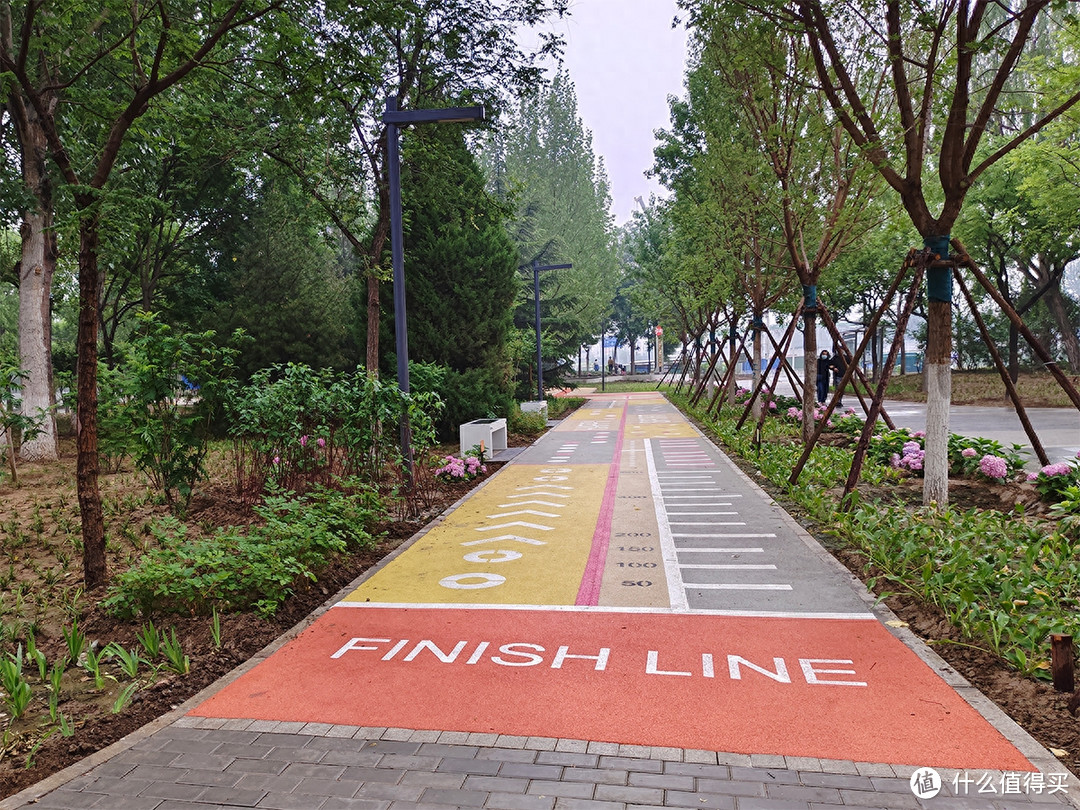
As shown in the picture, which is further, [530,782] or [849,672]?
[849,672]

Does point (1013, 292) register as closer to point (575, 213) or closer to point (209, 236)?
point (575, 213)

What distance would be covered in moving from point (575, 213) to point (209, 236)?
29.6 meters

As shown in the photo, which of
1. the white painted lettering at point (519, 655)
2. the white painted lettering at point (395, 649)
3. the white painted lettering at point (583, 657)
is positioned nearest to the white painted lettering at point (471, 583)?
the white painted lettering at point (395, 649)

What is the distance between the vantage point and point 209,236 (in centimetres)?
2034

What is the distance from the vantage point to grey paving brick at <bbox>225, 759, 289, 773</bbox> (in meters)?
3.05

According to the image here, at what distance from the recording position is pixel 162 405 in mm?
7527

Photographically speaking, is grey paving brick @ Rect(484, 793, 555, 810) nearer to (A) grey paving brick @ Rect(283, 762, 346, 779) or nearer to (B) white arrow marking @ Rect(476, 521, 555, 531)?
(A) grey paving brick @ Rect(283, 762, 346, 779)

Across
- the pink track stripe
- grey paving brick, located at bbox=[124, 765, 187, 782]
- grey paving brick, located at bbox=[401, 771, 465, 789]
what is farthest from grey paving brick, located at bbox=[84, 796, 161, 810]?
the pink track stripe

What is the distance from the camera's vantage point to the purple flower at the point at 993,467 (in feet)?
25.7

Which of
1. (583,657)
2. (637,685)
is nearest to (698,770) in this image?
(637,685)

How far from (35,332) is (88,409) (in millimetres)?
10096

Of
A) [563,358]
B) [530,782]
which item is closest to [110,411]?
[530,782]

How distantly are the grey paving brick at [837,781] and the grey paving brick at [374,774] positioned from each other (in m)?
1.81

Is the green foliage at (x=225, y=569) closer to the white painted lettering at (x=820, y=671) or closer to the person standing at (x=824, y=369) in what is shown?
the white painted lettering at (x=820, y=671)
